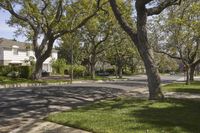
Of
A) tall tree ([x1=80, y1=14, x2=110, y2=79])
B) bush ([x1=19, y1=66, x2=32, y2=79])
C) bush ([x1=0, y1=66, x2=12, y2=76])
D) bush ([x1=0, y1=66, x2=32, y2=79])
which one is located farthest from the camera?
tall tree ([x1=80, y1=14, x2=110, y2=79])

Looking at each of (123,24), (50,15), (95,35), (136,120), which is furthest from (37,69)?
(136,120)

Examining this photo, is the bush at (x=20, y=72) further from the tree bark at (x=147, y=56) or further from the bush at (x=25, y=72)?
the tree bark at (x=147, y=56)

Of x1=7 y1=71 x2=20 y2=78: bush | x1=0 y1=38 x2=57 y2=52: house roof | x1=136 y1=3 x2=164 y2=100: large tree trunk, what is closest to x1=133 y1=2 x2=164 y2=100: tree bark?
x1=136 y1=3 x2=164 y2=100: large tree trunk

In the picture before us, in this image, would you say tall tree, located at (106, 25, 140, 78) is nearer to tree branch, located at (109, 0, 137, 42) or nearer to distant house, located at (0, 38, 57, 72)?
distant house, located at (0, 38, 57, 72)

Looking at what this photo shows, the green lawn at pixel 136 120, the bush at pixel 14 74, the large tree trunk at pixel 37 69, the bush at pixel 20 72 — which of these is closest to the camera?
the green lawn at pixel 136 120

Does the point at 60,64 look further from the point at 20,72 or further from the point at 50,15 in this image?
the point at 50,15

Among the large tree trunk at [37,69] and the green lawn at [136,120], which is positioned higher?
the large tree trunk at [37,69]

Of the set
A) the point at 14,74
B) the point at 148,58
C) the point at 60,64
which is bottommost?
the point at 14,74

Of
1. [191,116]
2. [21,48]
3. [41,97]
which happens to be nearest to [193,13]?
[41,97]

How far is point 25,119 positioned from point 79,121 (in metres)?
2.12

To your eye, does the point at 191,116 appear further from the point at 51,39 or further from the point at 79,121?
the point at 51,39

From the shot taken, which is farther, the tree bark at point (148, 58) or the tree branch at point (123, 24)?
the tree branch at point (123, 24)

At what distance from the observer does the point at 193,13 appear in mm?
31562

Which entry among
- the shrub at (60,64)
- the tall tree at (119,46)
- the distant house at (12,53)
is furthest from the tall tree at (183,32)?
the distant house at (12,53)
